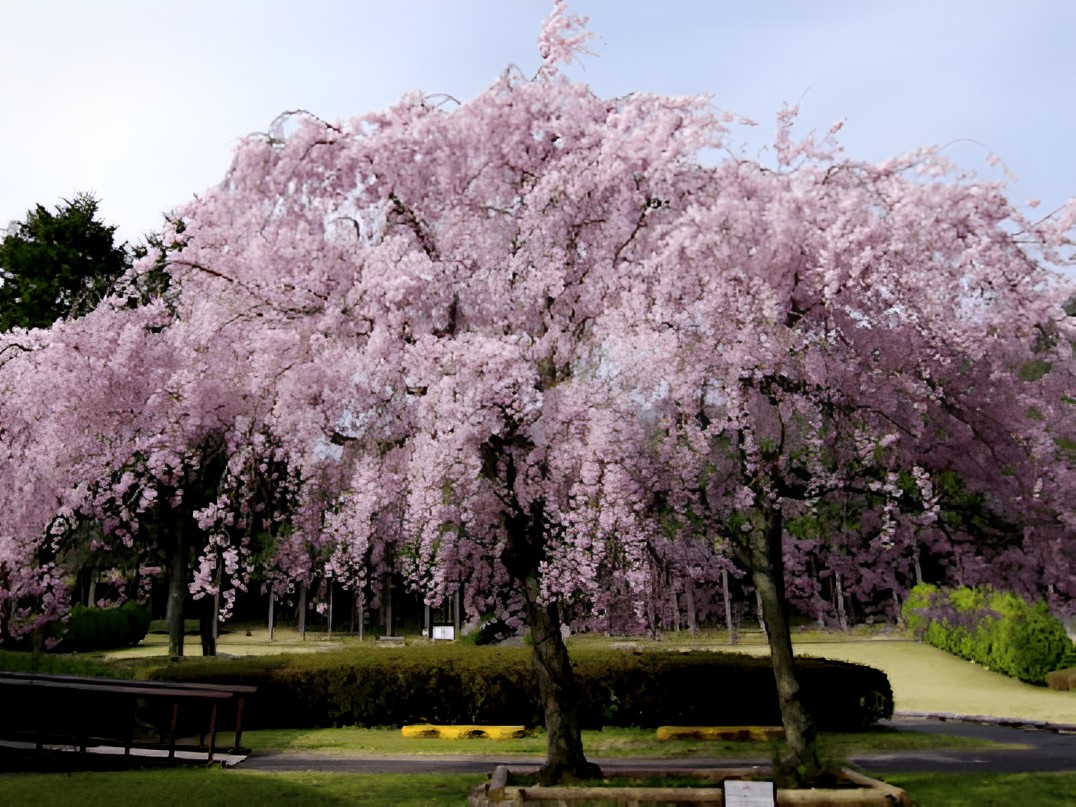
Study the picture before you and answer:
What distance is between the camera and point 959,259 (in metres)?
11.1

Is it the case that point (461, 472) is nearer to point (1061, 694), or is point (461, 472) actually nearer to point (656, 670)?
point (656, 670)

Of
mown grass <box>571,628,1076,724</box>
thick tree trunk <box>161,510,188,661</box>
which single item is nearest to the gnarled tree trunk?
mown grass <box>571,628,1076,724</box>

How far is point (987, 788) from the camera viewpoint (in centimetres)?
1162

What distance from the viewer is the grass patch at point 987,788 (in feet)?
35.5

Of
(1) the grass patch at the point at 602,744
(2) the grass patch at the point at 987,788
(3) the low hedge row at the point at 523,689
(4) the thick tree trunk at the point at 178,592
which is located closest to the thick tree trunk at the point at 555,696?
(2) the grass patch at the point at 987,788

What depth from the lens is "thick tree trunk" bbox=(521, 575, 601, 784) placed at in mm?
11289

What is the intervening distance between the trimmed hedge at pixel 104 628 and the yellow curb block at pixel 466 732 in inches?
1021

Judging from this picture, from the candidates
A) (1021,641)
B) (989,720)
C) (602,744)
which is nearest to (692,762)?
(602,744)

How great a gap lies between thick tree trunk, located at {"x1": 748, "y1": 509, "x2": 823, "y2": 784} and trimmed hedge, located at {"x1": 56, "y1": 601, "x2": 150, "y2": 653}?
113 ft

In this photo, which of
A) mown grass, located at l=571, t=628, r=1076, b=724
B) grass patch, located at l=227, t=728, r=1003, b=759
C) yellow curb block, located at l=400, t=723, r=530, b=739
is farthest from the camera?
mown grass, located at l=571, t=628, r=1076, b=724

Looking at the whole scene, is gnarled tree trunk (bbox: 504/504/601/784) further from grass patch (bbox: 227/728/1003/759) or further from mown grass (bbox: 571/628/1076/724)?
mown grass (bbox: 571/628/1076/724)

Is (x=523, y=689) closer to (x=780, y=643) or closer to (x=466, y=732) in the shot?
(x=466, y=732)

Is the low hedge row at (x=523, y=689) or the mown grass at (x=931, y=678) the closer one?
the low hedge row at (x=523, y=689)

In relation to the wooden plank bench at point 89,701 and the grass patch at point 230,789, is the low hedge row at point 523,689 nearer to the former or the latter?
the wooden plank bench at point 89,701
